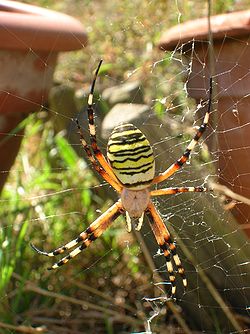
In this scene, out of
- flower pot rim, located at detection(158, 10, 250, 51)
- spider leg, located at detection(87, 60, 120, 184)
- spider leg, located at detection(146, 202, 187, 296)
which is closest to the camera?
A: spider leg, located at detection(87, 60, 120, 184)

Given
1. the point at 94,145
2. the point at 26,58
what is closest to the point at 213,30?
the point at 94,145

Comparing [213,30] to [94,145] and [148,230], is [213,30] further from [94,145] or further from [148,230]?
A: [148,230]

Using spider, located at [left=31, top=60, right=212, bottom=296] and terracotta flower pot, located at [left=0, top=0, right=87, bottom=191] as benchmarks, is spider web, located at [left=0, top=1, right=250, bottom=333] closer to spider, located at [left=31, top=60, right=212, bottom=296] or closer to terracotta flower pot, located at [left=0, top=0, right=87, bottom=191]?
terracotta flower pot, located at [left=0, top=0, right=87, bottom=191]

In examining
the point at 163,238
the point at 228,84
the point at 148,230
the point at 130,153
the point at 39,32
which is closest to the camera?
the point at 130,153

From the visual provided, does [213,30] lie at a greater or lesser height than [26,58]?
lesser

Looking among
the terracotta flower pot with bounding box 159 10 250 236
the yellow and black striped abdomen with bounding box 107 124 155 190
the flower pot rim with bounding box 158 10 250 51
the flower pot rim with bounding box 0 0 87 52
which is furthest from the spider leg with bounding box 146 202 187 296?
the flower pot rim with bounding box 0 0 87 52

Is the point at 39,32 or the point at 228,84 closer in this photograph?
the point at 228,84

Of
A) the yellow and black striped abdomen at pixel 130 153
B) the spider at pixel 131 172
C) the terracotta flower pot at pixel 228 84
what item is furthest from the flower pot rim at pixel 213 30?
the yellow and black striped abdomen at pixel 130 153
